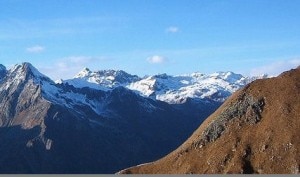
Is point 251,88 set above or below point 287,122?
above

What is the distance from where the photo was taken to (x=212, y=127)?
17600 centimetres

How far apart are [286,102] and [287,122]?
10.0m

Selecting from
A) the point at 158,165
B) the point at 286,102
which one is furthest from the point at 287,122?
the point at 158,165

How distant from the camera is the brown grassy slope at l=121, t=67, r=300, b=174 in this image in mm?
155875

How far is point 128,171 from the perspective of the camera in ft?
595

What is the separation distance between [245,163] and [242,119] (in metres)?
20.3

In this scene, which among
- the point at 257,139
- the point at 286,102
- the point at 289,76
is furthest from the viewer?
the point at 289,76

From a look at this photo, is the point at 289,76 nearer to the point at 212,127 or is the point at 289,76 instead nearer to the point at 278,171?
the point at 212,127

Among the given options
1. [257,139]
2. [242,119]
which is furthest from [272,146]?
[242,119]

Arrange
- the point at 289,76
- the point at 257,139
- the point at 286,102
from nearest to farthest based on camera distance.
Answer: the point at 257,139 → the point at 286,102 → the point at 289,76

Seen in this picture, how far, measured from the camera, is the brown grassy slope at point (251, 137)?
156 m

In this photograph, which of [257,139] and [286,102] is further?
[286,102]

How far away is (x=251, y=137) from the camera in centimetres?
16525

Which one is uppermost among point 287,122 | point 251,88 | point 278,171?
point 251,88
